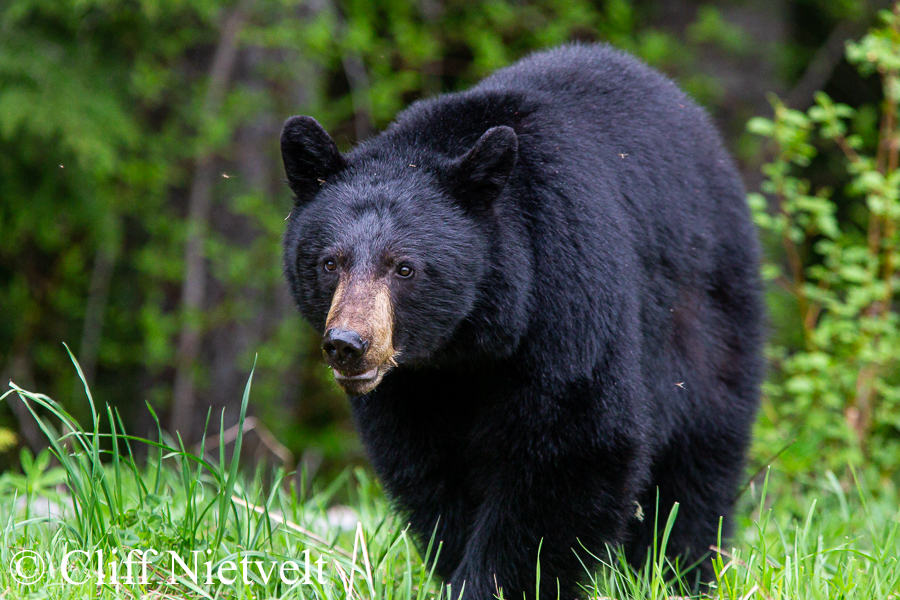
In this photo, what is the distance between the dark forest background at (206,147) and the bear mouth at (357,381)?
3.88 m

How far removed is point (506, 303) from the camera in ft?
10.9

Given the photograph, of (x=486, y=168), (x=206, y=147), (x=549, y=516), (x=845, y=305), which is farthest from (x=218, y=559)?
(x=206, y=147)

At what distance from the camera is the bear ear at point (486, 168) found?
3.20 m

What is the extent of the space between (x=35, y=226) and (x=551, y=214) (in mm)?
4722

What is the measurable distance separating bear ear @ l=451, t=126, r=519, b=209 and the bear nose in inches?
28.7

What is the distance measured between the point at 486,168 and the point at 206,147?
494 cm

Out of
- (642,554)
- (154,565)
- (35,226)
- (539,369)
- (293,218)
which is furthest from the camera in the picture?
(35,226)

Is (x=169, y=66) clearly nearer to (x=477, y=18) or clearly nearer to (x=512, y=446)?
(x=477, y=18)

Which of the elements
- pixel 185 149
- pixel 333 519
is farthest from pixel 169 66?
pixel 333 519

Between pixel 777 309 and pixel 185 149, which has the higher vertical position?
pixel 185 149

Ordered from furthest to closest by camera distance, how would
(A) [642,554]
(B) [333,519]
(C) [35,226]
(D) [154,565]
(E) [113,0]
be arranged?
(C) [35,226] → (E) [113,0] → (B) [333,519] → (A) [642,554] → (D) [154,565]

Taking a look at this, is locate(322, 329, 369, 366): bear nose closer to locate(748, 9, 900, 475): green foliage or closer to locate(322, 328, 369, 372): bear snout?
locate(322, 328, 369, 372): bear snout

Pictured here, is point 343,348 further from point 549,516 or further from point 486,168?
point 549,516

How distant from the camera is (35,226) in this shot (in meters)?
6.72
